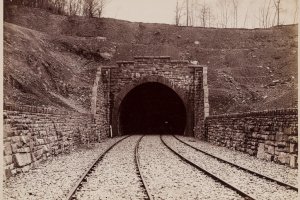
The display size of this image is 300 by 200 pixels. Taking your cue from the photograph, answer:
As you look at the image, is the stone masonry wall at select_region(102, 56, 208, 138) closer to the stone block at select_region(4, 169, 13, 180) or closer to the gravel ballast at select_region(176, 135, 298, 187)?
the gravel ballast at select_region(176, 135, 298, 187)

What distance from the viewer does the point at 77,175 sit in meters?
9.08

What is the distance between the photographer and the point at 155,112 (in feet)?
107

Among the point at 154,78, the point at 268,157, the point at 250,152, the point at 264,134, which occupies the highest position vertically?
the point at 154,78

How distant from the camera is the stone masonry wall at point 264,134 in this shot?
1010cm

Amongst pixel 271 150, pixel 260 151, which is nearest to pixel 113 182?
pixel 271 150

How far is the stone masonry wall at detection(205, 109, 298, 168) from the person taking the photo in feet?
33.1

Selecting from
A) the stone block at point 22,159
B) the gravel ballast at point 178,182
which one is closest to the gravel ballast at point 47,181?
the stone block at point 22,159

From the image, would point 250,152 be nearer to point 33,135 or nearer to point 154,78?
point 33,135

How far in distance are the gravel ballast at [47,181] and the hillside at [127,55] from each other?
4.81 m

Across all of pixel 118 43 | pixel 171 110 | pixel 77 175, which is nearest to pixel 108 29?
pixel 118 43

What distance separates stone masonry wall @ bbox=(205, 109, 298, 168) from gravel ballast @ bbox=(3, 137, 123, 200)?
530cm

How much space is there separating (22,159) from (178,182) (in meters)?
3.70

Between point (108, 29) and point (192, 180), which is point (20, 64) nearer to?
point (192, 180)

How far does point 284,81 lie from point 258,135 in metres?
14.2
